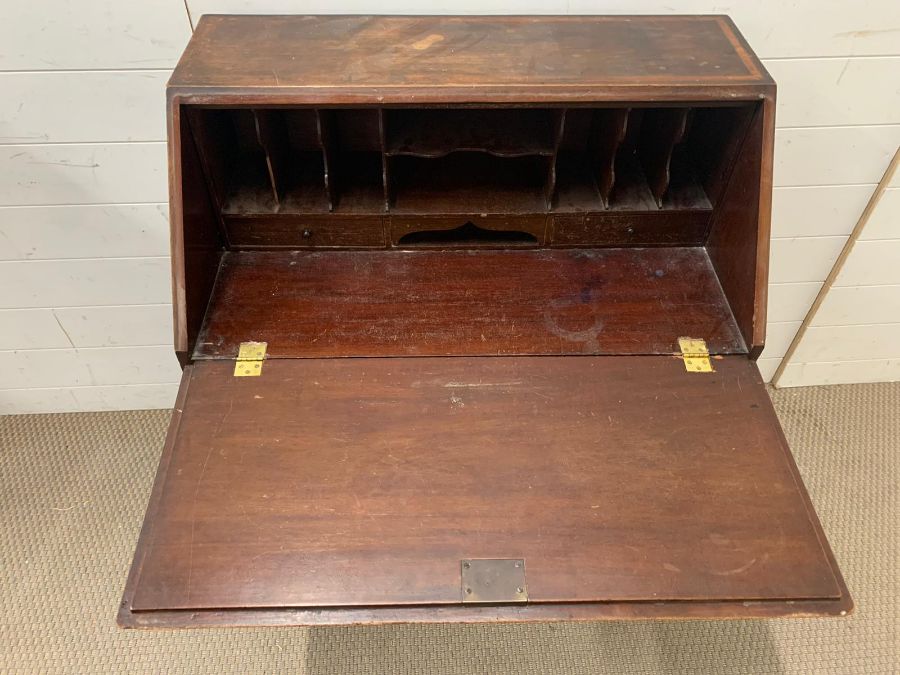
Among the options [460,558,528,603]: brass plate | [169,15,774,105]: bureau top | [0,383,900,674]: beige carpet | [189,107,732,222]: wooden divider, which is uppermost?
[169,15,774,105]: bureau top

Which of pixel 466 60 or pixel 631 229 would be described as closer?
pixel 466 60

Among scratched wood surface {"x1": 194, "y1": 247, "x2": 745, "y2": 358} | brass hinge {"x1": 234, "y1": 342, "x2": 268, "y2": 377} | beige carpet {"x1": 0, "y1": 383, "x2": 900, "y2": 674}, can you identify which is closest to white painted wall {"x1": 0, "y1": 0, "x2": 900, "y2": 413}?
beige carpet {"x1": 0, "y1": 383, "x2": 900, "y2": 674}

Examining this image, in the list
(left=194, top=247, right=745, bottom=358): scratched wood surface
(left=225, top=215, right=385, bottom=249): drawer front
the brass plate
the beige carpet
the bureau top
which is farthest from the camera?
the beige carpet

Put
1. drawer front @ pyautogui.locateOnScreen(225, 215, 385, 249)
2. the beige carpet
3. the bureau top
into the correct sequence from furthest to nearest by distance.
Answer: the beige carpet, drawer front @ pyautogui.locateOnScreen(225, 215, 385, 249), the bureau top

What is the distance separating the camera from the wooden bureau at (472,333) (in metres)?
0.91

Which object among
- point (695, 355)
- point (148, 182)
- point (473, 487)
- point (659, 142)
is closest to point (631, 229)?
point (659, 142)

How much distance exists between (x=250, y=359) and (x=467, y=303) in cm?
39

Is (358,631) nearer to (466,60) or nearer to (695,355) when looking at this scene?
(695,355)

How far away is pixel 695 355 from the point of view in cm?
113

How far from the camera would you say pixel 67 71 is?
136 centimetres

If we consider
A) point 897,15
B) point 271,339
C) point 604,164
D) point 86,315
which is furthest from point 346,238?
point 897,15

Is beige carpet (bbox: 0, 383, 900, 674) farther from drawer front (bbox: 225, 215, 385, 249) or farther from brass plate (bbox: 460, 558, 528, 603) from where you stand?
drawer front (bbox: 225, 215, 385, 249)

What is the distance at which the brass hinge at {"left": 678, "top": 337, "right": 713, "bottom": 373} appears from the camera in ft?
3.66

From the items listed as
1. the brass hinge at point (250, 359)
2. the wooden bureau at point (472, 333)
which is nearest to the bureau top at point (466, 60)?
the wooden bureau at point (472, 333)
